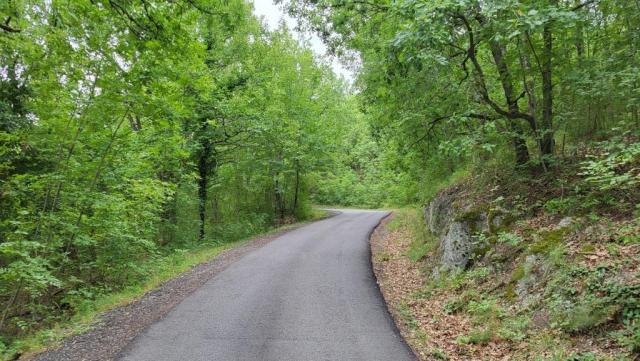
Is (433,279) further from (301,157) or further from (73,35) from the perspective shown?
(301,157)

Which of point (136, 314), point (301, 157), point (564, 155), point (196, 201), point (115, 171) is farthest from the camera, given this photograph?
point (301, 157)

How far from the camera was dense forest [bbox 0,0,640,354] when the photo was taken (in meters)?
5.93

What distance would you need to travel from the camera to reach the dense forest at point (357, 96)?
233 inches

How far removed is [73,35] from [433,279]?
28.2 ft

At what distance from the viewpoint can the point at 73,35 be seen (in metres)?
6.19

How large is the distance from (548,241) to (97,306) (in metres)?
9.00

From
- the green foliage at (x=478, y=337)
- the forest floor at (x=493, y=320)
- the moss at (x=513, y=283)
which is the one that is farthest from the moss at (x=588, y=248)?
the green foliage at (x=478, y=337)

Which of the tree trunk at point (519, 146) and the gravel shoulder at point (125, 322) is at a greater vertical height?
the tree trunk at point (519, 146)

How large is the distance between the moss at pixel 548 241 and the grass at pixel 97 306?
26.1 ft

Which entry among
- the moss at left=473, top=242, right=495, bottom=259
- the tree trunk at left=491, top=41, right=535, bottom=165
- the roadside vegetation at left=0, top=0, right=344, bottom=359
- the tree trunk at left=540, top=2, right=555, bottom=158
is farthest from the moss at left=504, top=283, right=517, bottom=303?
the roadside vegetation at left=0, top=0, right=344, bottom=359

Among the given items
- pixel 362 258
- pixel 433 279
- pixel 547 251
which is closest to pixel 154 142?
pixel 362 258

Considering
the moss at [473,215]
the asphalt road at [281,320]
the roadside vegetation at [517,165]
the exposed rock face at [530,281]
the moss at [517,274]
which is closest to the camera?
the roadside vegetation at [517,165]

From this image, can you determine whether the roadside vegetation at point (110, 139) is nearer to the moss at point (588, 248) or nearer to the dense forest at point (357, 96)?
the dense forest at point (357, 96)

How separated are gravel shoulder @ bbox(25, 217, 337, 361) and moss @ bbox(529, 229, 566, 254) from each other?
680 cm
